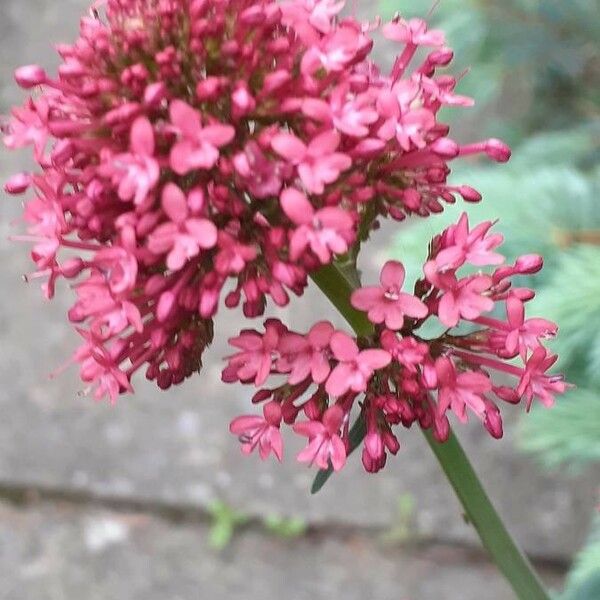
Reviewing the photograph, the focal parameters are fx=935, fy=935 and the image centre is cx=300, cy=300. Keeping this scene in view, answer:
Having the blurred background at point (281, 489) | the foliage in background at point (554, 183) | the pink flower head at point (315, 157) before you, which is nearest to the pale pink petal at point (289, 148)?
the pink flower head at point (315, 157)

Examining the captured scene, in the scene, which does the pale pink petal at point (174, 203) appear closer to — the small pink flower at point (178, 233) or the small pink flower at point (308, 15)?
the small pink flower at point (178, 233)

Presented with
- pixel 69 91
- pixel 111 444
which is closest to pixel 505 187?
pixel 69 91

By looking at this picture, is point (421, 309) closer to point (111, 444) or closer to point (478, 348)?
point (478, 348)

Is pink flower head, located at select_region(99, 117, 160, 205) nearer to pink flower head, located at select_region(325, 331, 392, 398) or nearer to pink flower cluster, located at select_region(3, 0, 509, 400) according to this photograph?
pink flower cluster, located at select_region(3, 0, 509, 400)

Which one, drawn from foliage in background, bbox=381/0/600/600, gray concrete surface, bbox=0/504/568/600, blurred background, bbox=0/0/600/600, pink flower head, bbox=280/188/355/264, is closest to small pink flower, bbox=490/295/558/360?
pink flower head, bbox=280/188/355/264

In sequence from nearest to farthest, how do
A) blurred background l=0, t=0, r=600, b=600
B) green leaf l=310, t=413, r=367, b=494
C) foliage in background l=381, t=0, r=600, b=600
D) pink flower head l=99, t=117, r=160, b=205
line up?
pink flower head l=99, t=117, r=160, b=205 < green leaf l=310, t=413, r=367, b=494 < foliage in background l=381, t=0, r=600, b=600 < blurred background l=0, t=0, r=600, b=600
